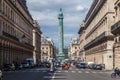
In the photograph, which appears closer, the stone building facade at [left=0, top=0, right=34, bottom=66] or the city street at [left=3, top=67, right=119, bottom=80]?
the city street at [left=3, top=67, right=119, bottom=80]

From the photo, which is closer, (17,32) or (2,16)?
(2,16)

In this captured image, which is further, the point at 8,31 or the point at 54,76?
the point at 8,31

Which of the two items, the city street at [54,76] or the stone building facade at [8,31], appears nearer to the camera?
the city street at [54,76]

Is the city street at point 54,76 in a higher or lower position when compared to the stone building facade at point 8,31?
lower

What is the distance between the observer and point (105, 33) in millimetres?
95375

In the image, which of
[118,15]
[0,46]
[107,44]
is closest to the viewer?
[118,15]

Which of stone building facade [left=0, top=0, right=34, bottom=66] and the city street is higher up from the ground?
stone building facade [left=0, top=0, right=34, bottom=66]

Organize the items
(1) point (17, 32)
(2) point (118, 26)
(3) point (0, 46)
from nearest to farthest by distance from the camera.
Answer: (2) point (118, 26) < (3) point (0, 46) < (1) point (17, 32)

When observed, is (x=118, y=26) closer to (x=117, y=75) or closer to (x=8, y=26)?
(x=117, y=75)

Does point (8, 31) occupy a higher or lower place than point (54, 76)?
higher

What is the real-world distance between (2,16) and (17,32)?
29.8 meters

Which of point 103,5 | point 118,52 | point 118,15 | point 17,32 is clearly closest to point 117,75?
point 118,52

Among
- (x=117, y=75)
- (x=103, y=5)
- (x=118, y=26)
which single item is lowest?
(x=117, y=75)

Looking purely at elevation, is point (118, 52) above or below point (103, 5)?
below
